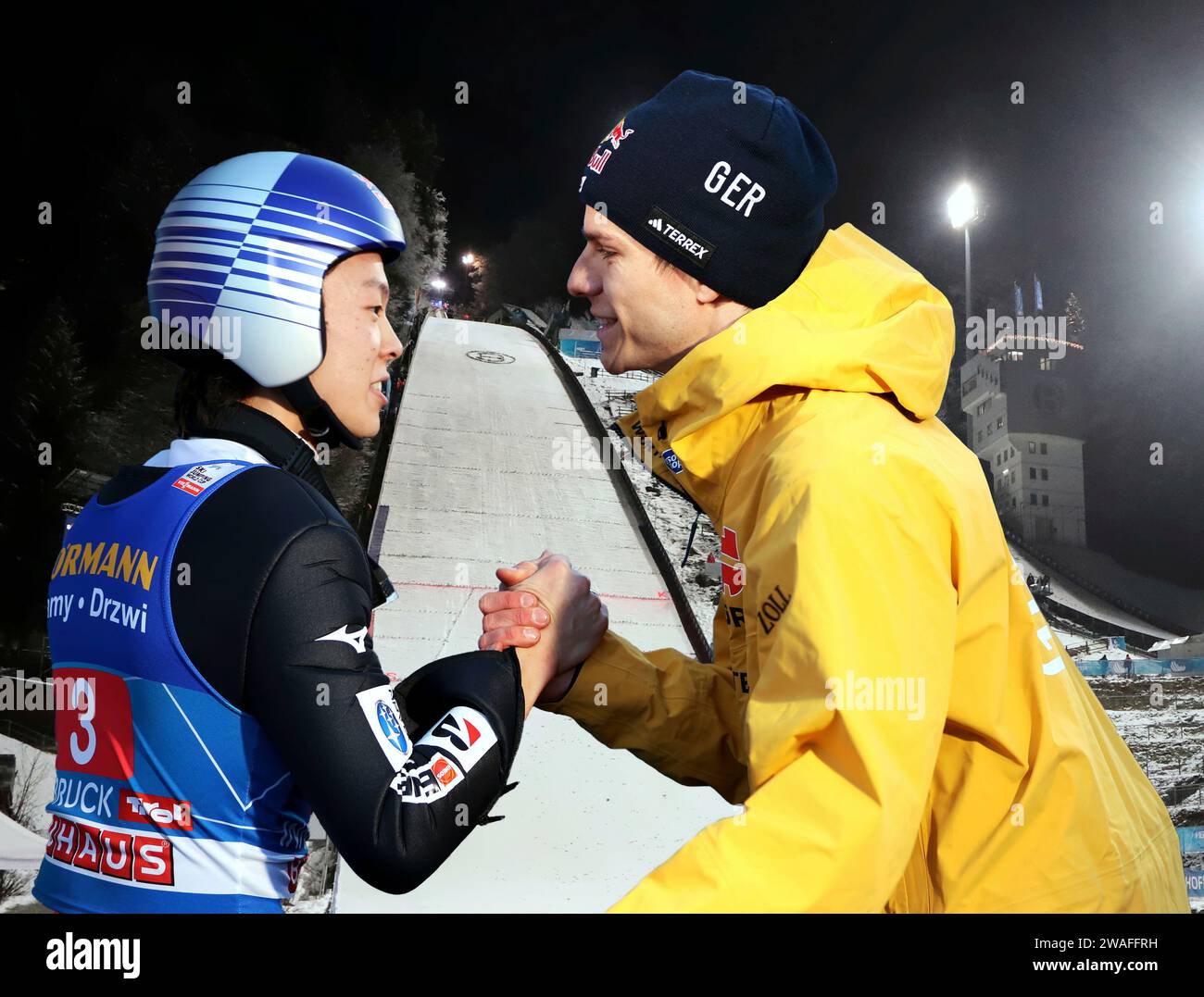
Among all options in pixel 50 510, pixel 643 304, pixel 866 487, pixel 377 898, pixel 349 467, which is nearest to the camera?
pixel 866 487

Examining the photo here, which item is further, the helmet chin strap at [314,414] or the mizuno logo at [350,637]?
the helmet chin strap at [314,414]

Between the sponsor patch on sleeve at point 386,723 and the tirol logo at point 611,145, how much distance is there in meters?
1.40

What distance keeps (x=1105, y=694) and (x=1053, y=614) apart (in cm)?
1384

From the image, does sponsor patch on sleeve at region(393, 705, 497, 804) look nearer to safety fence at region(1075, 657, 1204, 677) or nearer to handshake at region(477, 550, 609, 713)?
handshake at region(477, 550, 609, 713)

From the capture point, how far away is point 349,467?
1571cm

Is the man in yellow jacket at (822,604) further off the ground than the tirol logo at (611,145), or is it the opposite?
the tirol logo at (611,145)

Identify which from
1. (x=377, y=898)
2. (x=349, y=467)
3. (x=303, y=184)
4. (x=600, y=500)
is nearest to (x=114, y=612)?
(x=303, y=184)

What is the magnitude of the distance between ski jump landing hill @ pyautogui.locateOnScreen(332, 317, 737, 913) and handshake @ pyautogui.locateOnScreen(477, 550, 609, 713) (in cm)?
362

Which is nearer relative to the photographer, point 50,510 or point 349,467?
point 50,510

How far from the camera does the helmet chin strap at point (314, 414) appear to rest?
207cm

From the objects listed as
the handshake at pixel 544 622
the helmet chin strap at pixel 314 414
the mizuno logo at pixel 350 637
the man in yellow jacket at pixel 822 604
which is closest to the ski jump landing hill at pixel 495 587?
the handshake at pixel 544 622

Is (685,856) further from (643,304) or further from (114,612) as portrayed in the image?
(643,304)

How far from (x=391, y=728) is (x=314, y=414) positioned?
0.83 meters

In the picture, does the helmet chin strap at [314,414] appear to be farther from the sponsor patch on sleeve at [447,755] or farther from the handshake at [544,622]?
the sponsor patch on sleeve at [447,755]
